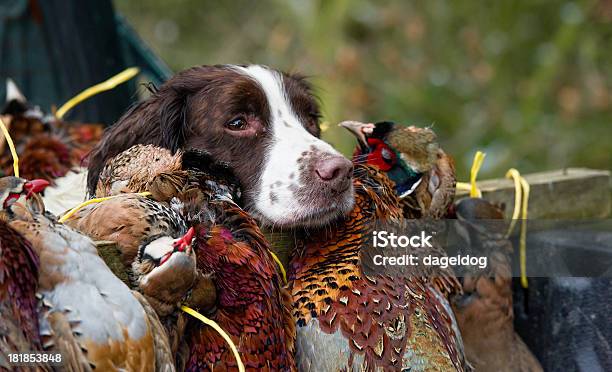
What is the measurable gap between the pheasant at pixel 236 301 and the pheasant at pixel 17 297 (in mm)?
342

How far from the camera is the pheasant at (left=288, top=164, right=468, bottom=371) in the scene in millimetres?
1746

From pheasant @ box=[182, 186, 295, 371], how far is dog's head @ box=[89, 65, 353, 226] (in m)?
0.34

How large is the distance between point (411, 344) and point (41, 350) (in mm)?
801

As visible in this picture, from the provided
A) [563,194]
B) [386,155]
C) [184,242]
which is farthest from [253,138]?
[563,194]

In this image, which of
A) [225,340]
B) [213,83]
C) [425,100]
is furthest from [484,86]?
[225,340]

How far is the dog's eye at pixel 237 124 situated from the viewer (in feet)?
7.00

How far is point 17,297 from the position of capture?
1283 millimetres

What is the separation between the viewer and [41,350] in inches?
50.6

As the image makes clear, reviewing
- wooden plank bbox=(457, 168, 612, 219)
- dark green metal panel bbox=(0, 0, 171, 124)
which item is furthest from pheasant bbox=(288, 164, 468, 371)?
dark green metal panel bbox=(0, 0, 171, 124)

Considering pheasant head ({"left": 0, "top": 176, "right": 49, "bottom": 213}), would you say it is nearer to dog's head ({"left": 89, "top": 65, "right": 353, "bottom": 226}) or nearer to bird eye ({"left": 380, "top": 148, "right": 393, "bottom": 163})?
dog's head ({"left": 89, "top": 65, "right": 353, "bottom": 226})

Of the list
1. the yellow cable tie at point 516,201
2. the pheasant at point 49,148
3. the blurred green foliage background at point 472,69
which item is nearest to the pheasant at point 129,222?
the pheasant at point 49,148

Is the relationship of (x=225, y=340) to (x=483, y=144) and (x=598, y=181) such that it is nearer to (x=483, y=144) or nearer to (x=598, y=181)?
(x=598, y=181)

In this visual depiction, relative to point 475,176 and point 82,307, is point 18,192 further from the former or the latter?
point 475,176

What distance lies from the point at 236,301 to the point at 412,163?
0.79 m
